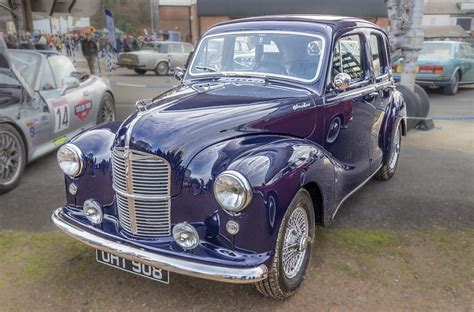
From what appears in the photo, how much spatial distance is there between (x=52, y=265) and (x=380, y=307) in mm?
2587

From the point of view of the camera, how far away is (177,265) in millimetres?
2676

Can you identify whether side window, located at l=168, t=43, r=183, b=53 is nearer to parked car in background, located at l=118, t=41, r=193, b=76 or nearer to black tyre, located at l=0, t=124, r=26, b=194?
parked car in background, located at l=118, t=41, r=193, b=76

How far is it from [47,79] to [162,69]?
14.5m

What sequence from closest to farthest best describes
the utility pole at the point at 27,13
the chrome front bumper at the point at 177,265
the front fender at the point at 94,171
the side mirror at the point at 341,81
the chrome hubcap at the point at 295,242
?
the chrome front bumper at the point at 177,265 → the chrome hubcap at the point at 295,242 → the front fender at the point at 94,171 → the side mirror at the point at 341,81 → the utility pole at the point at 27,13

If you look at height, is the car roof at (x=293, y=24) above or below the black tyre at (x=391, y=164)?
above

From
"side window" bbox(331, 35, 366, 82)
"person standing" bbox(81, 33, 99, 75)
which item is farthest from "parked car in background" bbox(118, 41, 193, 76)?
"side window" bbox(331, 35, 366, 82)

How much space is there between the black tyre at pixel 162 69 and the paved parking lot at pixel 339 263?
15331mm

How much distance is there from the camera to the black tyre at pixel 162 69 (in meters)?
20.3

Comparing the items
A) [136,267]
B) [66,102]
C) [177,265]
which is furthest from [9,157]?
[177,265]

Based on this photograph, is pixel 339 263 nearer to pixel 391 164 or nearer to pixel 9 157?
pixel 391 164

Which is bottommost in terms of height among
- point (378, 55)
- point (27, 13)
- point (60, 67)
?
point (60, 67)

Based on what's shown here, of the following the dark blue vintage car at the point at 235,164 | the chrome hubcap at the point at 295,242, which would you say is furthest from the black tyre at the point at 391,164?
the chrome hubcap at the point at 295,242

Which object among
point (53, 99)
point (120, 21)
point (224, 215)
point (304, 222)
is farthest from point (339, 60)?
point (120, 21)

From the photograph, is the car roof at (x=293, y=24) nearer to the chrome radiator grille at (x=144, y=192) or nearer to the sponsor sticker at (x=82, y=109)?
the chrome radiator grille at (x=144, y=192)
